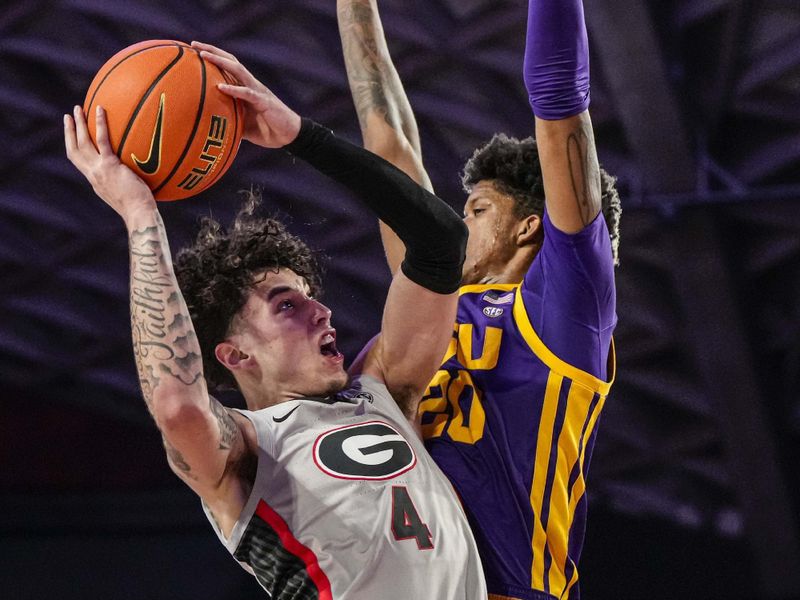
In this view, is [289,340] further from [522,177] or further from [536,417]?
[522,177]

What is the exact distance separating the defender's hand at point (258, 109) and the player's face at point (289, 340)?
0.51 meters

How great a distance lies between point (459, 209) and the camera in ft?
29.2

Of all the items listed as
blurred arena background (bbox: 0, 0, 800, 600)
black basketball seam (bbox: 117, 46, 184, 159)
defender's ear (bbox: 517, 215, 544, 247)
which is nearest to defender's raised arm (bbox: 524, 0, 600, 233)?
defender's ear (bbox: 517, 215, 544, 247)

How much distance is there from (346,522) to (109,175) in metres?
0.95

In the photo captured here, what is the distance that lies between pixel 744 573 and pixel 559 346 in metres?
8.84

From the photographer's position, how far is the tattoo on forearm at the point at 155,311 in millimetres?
2326

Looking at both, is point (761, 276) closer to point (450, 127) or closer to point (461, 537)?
point (450, 127)

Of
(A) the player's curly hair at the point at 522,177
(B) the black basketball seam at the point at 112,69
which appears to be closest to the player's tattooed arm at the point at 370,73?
(A) the player's curly hair at the point at 522,177

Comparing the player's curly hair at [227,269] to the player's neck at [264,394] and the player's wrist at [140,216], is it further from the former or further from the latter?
the player's wrist at [140,216]

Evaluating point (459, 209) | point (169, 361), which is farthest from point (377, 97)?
point (459, 209)

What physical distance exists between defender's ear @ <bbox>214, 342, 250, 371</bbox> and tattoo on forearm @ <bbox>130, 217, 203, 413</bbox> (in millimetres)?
539

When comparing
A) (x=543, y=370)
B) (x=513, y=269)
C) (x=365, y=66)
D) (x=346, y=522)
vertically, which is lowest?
(x=346, y=522)

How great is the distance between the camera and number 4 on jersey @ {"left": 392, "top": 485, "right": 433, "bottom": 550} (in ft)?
8.25

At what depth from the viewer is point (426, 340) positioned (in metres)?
2.82
